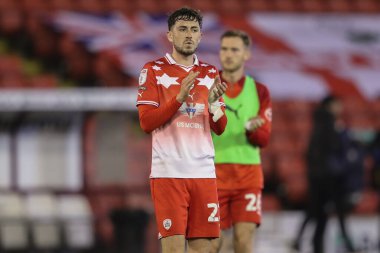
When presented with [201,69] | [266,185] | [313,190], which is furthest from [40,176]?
[201,69]

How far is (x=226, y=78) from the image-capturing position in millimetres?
8125

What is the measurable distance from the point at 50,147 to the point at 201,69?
8.02 meters

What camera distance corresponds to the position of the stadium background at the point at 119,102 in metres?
13.4

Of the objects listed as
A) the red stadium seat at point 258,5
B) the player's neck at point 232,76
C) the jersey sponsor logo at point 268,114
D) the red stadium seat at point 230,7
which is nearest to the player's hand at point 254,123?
the jersey sponsor logo at point 268,114

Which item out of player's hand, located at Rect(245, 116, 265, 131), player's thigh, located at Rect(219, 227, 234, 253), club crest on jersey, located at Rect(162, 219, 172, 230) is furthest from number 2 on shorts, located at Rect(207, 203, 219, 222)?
player's thigh, located at Rect(219, 227, 234, 253)

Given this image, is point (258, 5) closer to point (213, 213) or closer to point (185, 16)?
point (185, 16)

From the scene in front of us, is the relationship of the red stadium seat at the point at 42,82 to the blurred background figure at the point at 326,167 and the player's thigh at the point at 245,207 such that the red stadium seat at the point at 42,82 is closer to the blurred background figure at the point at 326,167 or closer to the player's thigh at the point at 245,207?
the blurred background figure at the point at 326,167

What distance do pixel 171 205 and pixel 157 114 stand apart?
531mm

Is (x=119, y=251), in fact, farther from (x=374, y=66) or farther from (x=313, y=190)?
(x=374, y=66)

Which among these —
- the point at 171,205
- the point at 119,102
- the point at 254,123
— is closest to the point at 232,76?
the point at 254,123

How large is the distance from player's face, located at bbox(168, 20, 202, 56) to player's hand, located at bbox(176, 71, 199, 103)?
30 centimetres

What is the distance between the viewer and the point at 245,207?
7961 millimetres

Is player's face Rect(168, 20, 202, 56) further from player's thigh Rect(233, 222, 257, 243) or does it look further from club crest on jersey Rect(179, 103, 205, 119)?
player's thigh Rect(233, 222, 257, 243)

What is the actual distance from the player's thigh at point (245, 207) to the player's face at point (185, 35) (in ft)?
5.93
